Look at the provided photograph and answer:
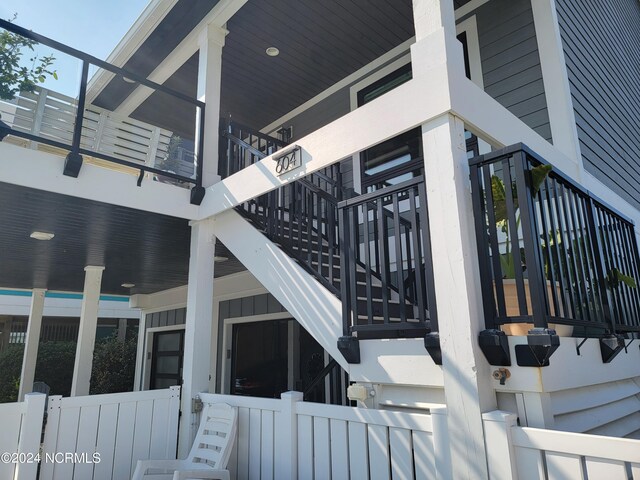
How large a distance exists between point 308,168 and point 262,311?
3572 millimetres

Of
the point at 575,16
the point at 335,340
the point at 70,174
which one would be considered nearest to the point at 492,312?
the point at 335,340

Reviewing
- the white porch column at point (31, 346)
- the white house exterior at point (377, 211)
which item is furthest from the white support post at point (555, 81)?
the white porch column at point (31, 346)

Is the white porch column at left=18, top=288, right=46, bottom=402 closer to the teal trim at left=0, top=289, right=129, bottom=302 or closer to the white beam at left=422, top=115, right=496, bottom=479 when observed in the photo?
the teal trim at left=0, top=289, right=129, bottom=302

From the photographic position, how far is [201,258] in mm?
4043

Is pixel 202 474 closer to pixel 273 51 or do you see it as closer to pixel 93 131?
pixel 93 131

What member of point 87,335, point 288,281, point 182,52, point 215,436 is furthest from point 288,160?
point 87,335

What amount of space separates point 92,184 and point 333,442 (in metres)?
2.75

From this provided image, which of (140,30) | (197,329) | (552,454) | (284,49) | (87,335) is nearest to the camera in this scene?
(552,454)

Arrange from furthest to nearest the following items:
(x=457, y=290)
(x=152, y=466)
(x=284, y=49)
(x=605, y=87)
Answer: (x=284, y=49) → (x=605, y=87) → (x=152, y=466) → (x=457, y=290)

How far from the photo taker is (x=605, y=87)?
4938 mm

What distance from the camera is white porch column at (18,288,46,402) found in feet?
24.2

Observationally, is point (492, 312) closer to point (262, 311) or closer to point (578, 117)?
point (578, 117)

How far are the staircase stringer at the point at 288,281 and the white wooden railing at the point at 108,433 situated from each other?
4.02 feet

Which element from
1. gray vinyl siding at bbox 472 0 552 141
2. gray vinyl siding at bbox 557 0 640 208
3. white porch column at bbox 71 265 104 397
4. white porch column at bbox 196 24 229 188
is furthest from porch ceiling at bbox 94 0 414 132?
white porch column at bbox 71 265 104 397
